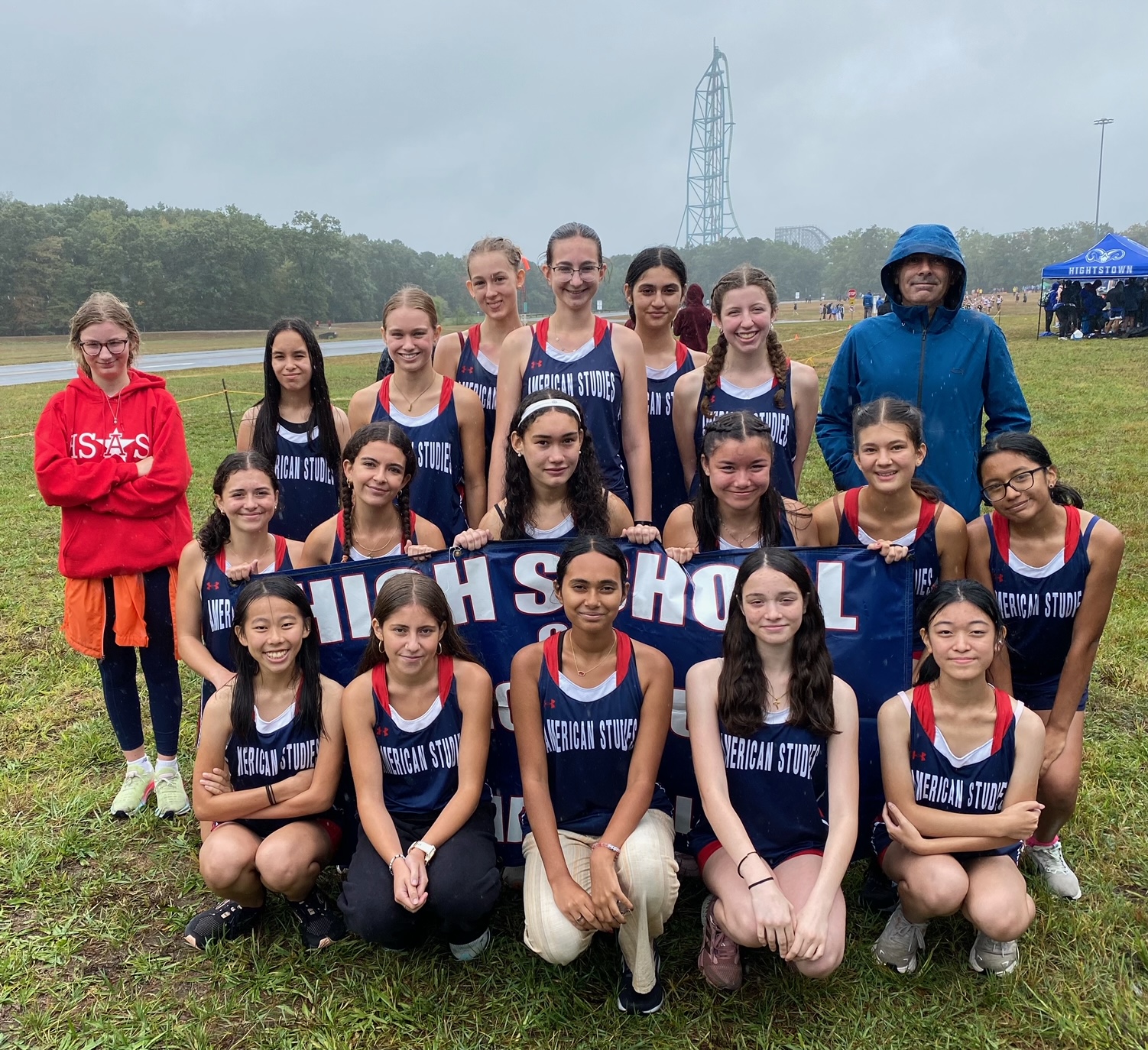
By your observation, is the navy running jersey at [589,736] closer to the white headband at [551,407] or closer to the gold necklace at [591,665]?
the gold necklace at [591,665]

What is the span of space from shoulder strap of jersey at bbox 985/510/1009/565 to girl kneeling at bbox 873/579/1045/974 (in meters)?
0.57

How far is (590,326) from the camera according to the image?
429cm

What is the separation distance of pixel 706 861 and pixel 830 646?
101cm

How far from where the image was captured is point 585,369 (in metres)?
4.19

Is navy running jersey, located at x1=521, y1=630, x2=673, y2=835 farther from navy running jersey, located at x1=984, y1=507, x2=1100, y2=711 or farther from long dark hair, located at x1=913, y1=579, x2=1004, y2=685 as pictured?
navy running jersey, located at x1=984, y1=507, x2=1100, y2=711

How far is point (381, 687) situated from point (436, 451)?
1397 mm

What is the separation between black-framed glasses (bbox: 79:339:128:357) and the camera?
4.10 metres

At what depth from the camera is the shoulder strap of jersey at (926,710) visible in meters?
3.13

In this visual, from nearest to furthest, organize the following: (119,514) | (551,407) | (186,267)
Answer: (551,407), (119,514), (186,267)

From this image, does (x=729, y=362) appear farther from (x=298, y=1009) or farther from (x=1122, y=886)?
(x=298, y=1009)

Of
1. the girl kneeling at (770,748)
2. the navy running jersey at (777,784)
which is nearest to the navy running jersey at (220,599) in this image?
the girl kneeling at (770,748)

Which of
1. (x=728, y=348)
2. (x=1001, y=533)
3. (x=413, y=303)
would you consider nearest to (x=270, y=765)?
(x=413, y=303)

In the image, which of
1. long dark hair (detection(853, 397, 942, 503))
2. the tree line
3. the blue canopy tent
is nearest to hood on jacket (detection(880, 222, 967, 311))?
long dark hair (detection(853, 397, 942, 503))

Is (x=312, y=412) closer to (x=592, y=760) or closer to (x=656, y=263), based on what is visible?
(x=656, y=263)
